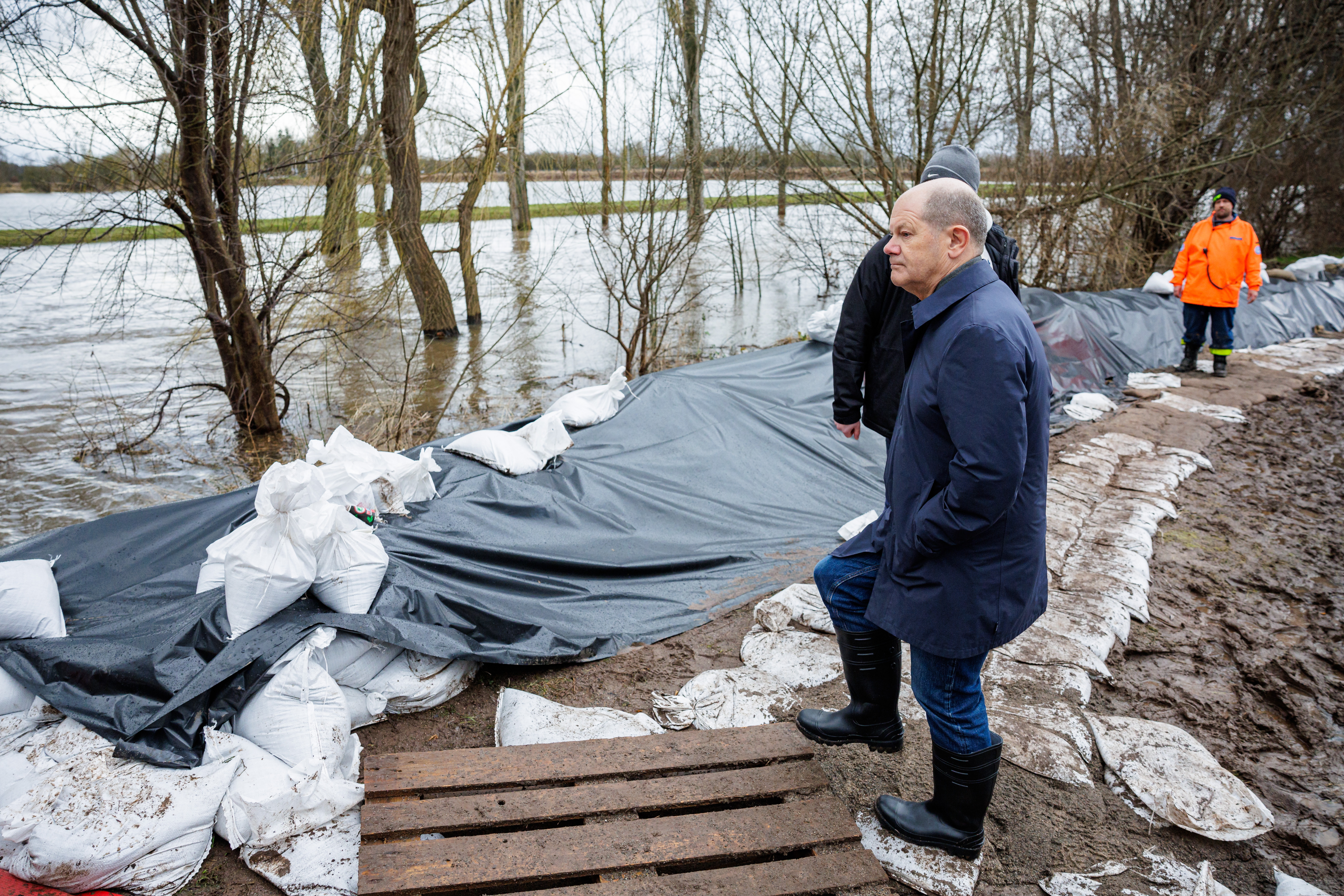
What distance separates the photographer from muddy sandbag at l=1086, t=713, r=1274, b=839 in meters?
2.31

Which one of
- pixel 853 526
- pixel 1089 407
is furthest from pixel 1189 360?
pixel 853 526

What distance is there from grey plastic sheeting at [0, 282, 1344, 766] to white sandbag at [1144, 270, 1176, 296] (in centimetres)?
501

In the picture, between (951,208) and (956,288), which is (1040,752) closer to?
(956,288)

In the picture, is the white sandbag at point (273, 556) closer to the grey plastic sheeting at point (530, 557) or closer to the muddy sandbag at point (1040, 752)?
the grey plastic sheeting at point (530, 557)

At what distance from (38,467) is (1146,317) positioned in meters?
9.62

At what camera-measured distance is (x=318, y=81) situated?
20.3 feet

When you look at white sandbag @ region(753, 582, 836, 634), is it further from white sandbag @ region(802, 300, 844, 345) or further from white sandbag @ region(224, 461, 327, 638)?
white sandbag @ region(802, 300, 844, 345)

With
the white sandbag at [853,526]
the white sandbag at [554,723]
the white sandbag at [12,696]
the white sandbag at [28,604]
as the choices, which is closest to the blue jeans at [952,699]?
the white sandbag at [554,723]

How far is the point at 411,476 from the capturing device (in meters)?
3.70

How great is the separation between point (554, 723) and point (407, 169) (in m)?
8.22

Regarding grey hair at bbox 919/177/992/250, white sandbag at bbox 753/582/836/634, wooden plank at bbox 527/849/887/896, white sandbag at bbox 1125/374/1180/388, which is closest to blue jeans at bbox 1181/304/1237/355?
white sandbag at bbox 1125/374/1180/388

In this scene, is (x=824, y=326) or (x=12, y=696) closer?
(x=12, y=696)

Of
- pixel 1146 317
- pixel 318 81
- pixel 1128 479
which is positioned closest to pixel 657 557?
pixel 1128 479

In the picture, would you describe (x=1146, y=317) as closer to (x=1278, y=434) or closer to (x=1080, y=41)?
(x=1278, y=434)
